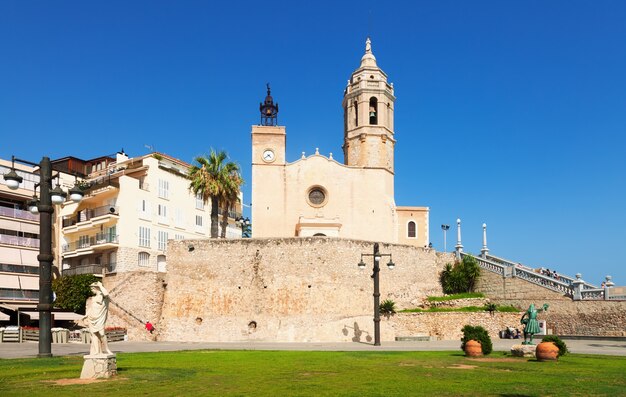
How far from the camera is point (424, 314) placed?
3875 cm

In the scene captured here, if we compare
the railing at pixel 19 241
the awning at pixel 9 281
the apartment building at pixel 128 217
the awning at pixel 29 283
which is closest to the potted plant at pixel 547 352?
the apartment building at pixel 128 217

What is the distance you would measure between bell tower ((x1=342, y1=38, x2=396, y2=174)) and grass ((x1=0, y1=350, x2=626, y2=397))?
106 feet

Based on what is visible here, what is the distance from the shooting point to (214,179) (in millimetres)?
44625

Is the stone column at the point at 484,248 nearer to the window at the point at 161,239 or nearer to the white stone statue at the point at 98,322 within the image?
the window at the point at 161,239

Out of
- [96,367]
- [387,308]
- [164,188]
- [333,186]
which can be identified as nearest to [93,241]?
[164,188]

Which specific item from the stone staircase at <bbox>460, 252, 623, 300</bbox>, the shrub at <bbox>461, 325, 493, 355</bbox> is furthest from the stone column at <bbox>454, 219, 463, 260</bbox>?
the shrub at <bbox>461, 325, 493, 355</bbox>

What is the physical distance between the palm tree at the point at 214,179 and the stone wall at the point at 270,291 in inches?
169

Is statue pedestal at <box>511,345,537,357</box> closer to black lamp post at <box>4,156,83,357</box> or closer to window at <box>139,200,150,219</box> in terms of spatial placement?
black lamp post at <box>4,156,83,357</box>

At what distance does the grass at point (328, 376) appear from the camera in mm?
12539

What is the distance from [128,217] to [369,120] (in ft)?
73.4

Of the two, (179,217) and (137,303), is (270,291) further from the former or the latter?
(179,217)

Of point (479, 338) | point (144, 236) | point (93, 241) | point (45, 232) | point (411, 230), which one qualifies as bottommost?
point (479, 338)

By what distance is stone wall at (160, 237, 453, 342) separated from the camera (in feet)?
126

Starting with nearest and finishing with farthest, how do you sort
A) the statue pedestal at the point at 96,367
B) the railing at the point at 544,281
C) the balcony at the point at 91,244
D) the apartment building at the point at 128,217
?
the statue pedestal at the point at 96,367, the railing at the point at 544,281, the balcony at the point at 91,244, the apartment building at the point at 128,217
